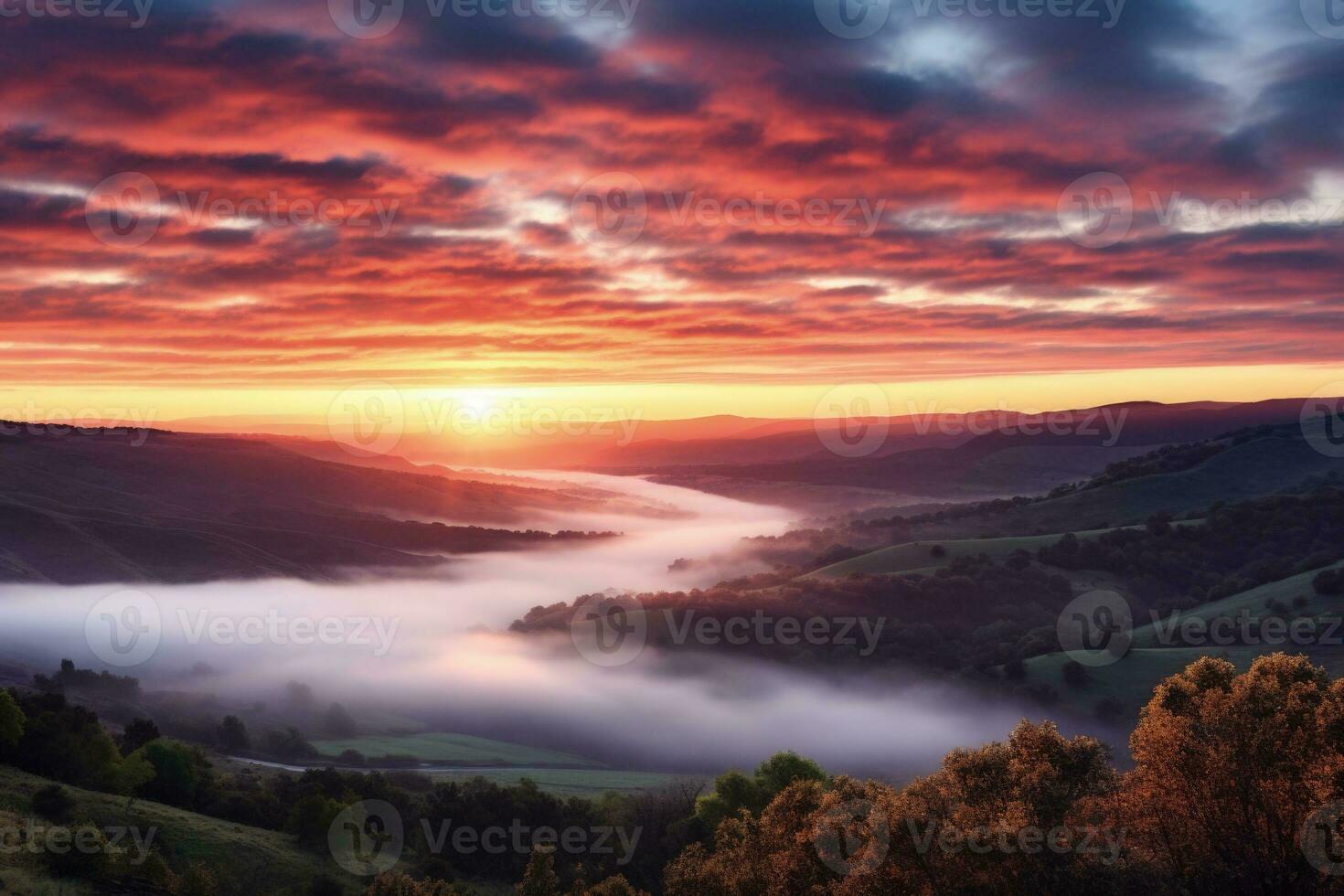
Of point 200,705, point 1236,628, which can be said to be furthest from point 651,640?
point 1236,628

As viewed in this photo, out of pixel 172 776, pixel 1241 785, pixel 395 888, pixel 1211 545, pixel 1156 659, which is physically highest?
pixel 1211 545

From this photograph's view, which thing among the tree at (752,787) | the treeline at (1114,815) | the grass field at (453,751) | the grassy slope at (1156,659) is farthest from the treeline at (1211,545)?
the treeline at (1114,815)

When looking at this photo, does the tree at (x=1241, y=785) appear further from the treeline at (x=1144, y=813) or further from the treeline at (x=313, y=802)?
the treeline at (x=313, y=802)

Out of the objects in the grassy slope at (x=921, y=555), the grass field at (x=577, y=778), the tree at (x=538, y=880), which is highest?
the grassy slope at (x=921, y=555)

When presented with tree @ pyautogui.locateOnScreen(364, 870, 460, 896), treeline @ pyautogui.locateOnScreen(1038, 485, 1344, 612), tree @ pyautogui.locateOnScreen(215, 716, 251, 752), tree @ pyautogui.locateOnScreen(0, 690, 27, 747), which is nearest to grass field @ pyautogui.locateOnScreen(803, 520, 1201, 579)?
treeline @ pyautogui.locateOnScreen(1038, 485, 1344, 612)

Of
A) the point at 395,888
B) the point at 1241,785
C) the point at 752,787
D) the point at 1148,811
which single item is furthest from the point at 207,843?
the point at 1241,785

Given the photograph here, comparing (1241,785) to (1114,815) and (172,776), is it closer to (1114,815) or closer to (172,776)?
(1114,815)

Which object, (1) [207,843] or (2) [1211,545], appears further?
(2) [1211,545]
